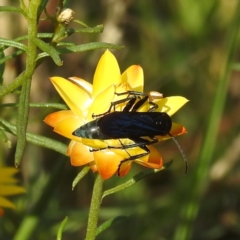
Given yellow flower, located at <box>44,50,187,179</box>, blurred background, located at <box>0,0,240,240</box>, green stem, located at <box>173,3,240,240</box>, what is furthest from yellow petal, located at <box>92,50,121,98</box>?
green stem, located at <box>173,3,240,240</box>

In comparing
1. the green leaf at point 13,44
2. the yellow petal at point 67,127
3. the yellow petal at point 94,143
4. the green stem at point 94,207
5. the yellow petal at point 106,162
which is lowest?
the green stem at point 94,207

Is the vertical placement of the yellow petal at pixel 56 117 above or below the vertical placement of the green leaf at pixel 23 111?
below

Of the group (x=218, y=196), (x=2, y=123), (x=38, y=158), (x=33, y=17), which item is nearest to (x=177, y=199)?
(x=218, y=196)

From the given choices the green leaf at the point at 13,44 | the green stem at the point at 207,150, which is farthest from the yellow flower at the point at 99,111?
the green stem at the point at 207,150

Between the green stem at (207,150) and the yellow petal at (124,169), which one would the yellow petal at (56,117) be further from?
the green stem at (207,150)

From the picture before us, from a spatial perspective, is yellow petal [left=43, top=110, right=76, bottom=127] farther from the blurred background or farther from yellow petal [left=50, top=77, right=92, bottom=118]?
the blurred background

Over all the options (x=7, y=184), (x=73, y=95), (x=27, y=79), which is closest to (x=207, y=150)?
(x=7, y=184)

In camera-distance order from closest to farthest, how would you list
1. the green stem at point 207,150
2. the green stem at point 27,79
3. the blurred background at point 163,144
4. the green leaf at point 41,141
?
the green stem at point 27,79 < the green leaf at point 41,141 < the green stem at point 207,150 < the blurred background at point 163,144

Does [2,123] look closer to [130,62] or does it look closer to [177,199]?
[177,199]
